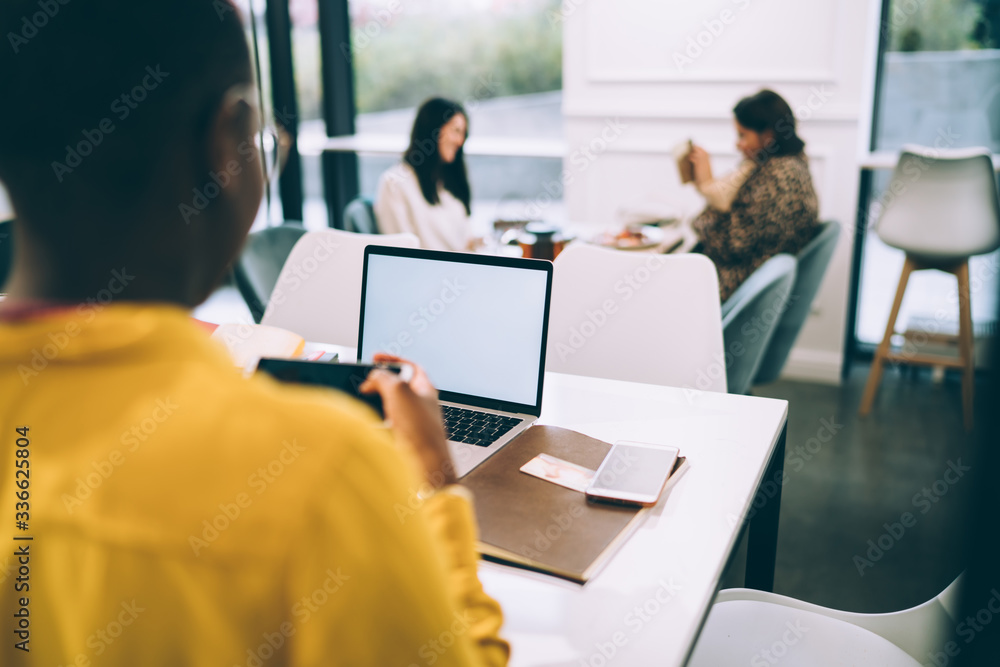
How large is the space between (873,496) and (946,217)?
43.9 inches

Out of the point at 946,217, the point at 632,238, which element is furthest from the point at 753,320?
the point at 946,217

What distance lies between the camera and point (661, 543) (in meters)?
1.07

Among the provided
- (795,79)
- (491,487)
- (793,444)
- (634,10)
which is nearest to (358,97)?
(634,10)

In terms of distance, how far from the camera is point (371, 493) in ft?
1.64

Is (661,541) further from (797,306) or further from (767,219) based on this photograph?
(767,219)

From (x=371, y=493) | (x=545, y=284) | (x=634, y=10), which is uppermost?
(x=634, y=10)

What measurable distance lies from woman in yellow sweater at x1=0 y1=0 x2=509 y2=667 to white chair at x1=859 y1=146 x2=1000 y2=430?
306 cm

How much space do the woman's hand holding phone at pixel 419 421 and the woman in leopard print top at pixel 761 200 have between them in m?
2.11

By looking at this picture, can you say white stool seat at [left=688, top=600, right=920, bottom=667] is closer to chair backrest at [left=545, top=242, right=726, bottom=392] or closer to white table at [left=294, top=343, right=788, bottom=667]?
white table at [left=294, top=343, right=788, bottom=667]

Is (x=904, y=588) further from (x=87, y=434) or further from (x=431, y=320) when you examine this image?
(x=87, y=434)

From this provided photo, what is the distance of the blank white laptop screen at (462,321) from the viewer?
1.40m

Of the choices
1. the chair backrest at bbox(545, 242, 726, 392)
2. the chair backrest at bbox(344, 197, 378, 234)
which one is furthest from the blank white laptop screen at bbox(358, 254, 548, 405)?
the chair backrest at bbox(344, 197, 378, 234)

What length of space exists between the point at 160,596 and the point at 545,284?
949mm

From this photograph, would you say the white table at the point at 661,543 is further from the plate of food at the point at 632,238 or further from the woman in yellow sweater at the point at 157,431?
the plate of food at the point at 632,238
